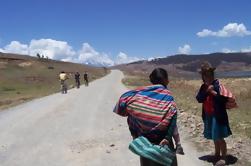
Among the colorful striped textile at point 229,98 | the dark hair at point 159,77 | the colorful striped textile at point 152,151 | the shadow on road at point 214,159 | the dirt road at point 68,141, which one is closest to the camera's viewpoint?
the colorful striped textile at point 152,151

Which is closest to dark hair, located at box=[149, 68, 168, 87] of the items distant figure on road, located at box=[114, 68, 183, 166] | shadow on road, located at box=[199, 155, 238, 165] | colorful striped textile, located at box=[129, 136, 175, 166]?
distant figure on road, located at box=[114, 68, 183, 166]

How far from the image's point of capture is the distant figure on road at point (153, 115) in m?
5.04

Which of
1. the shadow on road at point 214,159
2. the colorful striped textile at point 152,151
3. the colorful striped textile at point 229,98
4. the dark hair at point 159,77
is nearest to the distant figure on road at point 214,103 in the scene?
the colorful striped textile at point 229,98

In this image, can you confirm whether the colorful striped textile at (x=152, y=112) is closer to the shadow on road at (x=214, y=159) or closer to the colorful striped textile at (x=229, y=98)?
the colorful striped textile at (x=229, y=98)

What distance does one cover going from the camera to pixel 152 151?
4906mm

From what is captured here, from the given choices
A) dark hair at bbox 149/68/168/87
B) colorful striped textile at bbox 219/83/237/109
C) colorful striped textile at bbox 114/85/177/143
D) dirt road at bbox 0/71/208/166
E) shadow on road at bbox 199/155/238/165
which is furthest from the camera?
dirt road at bbox 0/71/208/166

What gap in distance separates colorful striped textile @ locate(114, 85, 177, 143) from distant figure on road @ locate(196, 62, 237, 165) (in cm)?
282

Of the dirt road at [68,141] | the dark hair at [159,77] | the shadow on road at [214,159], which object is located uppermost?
the dark hair at [159,77]

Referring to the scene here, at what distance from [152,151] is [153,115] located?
0.40m

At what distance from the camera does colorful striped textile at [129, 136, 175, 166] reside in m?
4.92

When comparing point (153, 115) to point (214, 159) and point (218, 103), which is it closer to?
point (218, 103)

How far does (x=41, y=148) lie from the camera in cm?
1095

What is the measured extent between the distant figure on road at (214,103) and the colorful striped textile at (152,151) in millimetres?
3005

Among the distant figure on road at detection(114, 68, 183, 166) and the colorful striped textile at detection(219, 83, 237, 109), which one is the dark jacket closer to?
the colorful striped textile at detection(219, 83, 237, 109)
